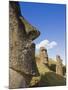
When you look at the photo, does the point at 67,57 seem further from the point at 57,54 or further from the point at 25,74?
the point at 25,74

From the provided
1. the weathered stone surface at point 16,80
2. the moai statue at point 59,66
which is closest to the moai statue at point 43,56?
the moai statue at point 59,66

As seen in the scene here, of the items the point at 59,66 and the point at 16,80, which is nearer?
the point at 16,80

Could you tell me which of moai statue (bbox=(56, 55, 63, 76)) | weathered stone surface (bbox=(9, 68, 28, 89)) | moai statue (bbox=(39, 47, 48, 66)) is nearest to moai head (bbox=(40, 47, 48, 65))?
moai statue (bbox=(39, 47, 48, 66))

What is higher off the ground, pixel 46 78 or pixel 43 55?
pixel 43 55

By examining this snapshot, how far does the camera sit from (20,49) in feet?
7.41

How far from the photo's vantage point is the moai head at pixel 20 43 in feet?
7.36

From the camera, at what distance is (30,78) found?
2268 mm

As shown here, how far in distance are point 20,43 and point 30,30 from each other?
172mm

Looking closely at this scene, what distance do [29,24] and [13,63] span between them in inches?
17.0

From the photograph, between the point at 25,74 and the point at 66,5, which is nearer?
the point at 25,74

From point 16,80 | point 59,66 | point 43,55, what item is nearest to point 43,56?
point 43,55

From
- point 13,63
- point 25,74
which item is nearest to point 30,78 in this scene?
point 25,74

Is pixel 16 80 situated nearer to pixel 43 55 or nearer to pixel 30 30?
pixel 43 55

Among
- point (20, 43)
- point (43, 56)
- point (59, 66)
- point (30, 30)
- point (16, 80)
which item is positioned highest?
point (30, 30)
